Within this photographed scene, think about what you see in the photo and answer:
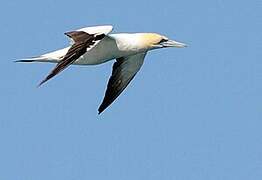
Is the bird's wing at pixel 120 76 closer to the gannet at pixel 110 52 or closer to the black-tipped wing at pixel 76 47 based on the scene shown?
the gannet at pixel 110 52

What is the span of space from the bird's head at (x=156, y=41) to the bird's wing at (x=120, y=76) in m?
1.86

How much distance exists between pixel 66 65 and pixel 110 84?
6424 mm

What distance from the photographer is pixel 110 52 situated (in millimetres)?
27172

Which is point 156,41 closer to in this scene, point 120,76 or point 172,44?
point 172,44

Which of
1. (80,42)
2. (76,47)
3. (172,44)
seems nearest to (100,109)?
(172,44)

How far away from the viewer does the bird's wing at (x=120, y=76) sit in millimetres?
30203

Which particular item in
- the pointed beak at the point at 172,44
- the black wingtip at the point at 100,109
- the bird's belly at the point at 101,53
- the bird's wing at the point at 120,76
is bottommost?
the black wingtip at the point at 100,109

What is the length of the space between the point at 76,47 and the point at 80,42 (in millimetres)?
317

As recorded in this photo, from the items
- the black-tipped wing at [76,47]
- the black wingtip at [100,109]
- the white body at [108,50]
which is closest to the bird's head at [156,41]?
the white body at [108,50]

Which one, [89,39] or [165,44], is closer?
[89,39]

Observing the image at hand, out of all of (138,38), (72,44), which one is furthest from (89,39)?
(138,38)

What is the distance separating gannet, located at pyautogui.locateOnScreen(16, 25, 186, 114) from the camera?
24984mm

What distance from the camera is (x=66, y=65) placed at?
2384 centimetres

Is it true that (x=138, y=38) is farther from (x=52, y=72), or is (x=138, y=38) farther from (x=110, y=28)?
(x=52, y=72)
